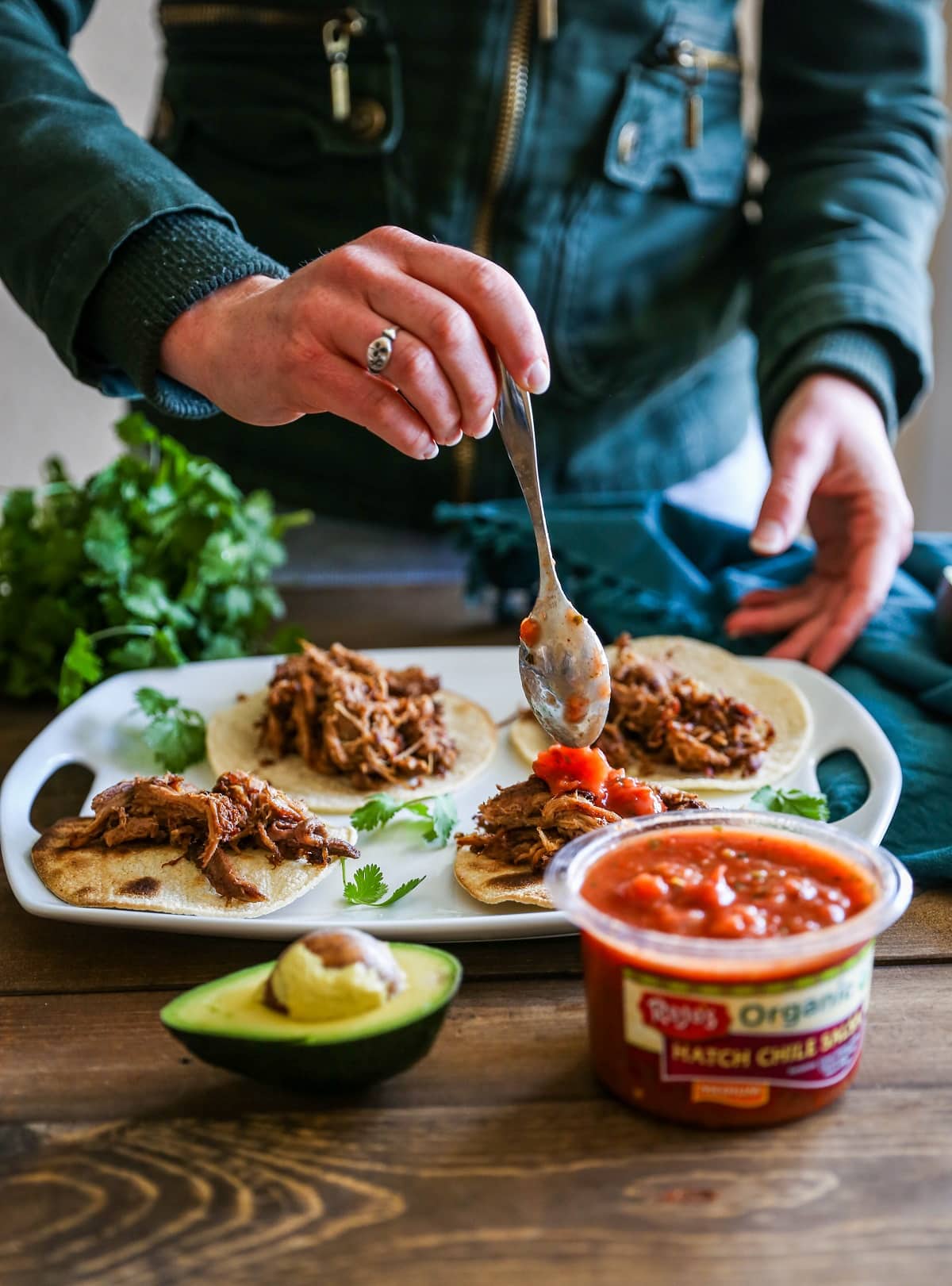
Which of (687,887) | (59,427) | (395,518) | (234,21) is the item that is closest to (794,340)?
(395,518)

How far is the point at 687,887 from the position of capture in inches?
64.4

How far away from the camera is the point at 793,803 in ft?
7.45

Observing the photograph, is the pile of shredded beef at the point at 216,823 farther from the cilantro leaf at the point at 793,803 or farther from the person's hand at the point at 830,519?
the person's hand at the point at 830,519

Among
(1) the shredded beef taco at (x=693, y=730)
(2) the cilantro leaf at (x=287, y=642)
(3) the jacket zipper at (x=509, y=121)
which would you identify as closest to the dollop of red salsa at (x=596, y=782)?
(1) the shredded beef taco at (x=693, y=730)

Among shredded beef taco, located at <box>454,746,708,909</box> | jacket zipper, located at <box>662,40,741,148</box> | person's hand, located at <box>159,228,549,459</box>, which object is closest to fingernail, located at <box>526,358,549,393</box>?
person's hand, located at <box>159,228,549,459</box>

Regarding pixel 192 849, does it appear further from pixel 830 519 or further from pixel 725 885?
pixel 830 519

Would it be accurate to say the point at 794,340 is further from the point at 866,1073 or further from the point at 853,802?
the point at 866,1073

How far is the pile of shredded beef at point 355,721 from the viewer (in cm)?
267

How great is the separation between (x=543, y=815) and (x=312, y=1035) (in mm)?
730

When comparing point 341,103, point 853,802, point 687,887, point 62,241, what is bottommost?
point 853,802

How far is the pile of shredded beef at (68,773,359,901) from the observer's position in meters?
2.13

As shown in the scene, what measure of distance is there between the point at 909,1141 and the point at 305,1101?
0.73 metres

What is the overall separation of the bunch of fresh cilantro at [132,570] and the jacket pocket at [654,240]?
1137 mm

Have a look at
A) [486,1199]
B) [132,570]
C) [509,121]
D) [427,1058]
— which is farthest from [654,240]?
[486,1199]
